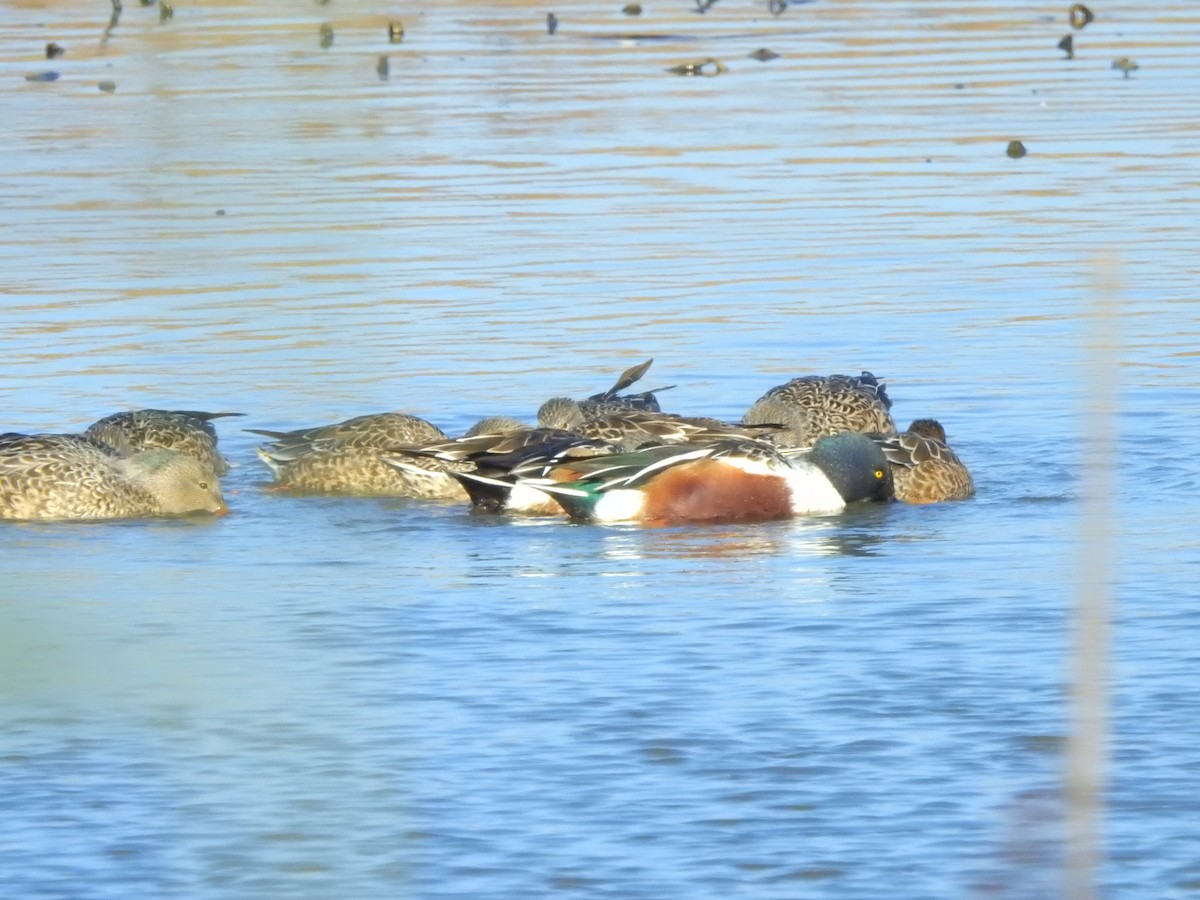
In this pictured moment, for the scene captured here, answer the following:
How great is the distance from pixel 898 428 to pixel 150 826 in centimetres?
661

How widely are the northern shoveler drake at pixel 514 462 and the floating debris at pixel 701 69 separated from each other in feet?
48.9

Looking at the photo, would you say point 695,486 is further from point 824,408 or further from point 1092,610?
point 1092,610

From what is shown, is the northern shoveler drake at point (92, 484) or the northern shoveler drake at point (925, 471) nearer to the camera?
the northern shoveler drake at point (92, 484)

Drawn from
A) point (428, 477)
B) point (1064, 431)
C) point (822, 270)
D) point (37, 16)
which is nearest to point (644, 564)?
point (428, 477)

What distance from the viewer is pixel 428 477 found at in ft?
32.7

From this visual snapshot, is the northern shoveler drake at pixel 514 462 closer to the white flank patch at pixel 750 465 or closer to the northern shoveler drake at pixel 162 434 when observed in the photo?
the white flank patch at pixel 750 465

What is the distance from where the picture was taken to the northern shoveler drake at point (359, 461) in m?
10.0

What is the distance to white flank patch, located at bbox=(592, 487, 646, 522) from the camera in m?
9.27

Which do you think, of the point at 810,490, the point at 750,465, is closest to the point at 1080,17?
the point at 810,490

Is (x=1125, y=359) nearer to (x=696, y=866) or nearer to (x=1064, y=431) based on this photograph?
(x=1064, y=431)

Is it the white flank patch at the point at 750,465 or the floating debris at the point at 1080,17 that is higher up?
the floating debris at the point at 1080,17

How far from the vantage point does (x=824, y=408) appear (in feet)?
35.2

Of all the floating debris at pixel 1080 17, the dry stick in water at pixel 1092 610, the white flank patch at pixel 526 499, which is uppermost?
the floating debris at pixel 1080 17

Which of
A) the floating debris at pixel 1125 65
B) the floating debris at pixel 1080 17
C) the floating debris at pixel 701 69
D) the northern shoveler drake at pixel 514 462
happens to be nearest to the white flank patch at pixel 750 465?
the northern shoveler drake at pixel 514 462
